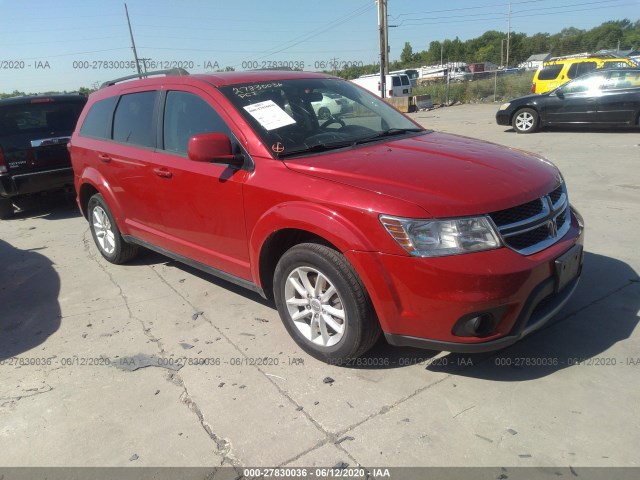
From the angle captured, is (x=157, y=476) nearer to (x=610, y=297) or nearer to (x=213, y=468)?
(x=213, y=468)

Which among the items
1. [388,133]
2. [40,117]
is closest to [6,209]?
[40,117]

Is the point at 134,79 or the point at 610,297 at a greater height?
the point at 134,79

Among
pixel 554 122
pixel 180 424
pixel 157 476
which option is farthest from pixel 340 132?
pixel 554 122

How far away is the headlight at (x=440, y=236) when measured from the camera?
8.07 ft

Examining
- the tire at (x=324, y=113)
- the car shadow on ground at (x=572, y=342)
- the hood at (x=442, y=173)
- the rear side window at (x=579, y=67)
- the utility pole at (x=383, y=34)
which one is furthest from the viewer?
the utility pole at (x=383, y=34)

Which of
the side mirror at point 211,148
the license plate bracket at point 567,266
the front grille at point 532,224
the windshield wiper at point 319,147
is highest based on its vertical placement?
the side mirror at point 211,148

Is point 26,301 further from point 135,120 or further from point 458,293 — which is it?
point 458,293

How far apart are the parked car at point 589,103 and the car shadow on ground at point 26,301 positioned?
11612 mm

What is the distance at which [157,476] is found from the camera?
2316 millimetres

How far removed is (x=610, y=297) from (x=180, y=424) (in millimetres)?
3196

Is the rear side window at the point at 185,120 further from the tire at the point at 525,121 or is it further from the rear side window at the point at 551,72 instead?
the rear side window at the point at 551,72

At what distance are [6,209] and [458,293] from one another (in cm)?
796

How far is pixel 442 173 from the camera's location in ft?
9.14

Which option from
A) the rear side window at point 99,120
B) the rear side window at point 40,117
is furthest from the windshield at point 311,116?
the rear side window at point 40,117
